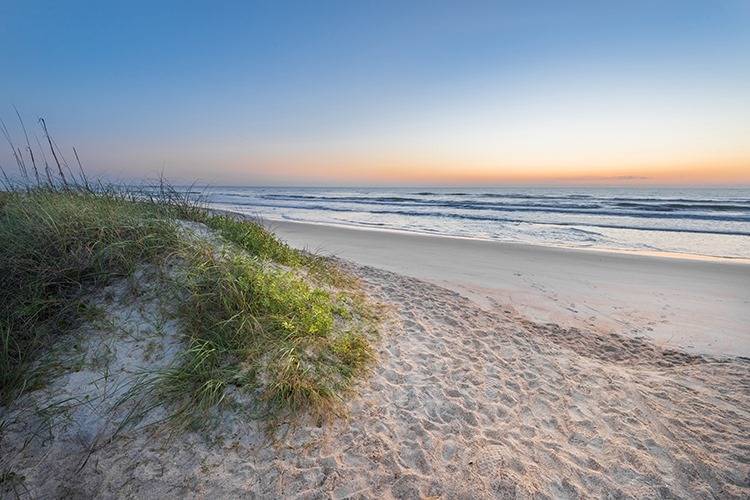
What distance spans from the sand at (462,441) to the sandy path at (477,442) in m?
0.01

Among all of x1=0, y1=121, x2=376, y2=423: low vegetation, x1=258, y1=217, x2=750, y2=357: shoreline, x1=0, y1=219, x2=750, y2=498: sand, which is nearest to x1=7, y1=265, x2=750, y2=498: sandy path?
x1=0, y1=219, x2=750, y2=498: sand

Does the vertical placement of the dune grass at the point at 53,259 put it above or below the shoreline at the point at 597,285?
above

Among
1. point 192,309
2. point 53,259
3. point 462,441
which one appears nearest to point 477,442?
point 462,441

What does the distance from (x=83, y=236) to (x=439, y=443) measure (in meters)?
4.74

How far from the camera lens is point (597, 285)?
7.92 meters

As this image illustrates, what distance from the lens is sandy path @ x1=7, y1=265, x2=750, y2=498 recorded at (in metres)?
2.62

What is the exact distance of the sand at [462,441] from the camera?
2.62 meters

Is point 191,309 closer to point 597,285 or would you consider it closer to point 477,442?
point 477,442

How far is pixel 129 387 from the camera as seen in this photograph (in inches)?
126

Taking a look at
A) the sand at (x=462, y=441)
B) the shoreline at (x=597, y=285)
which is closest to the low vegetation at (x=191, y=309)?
the sand at (x=462, y=441)

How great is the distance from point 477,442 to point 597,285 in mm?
6393

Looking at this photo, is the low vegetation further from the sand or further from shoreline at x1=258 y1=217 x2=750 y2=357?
shoreline at x1=258 y1=217 x2=750 y2=357

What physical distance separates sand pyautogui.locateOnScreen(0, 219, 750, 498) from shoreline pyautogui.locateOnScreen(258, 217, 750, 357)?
3.65 feet

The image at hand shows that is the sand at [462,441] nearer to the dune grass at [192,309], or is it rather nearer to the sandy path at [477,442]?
the sandy path at [477,442]
